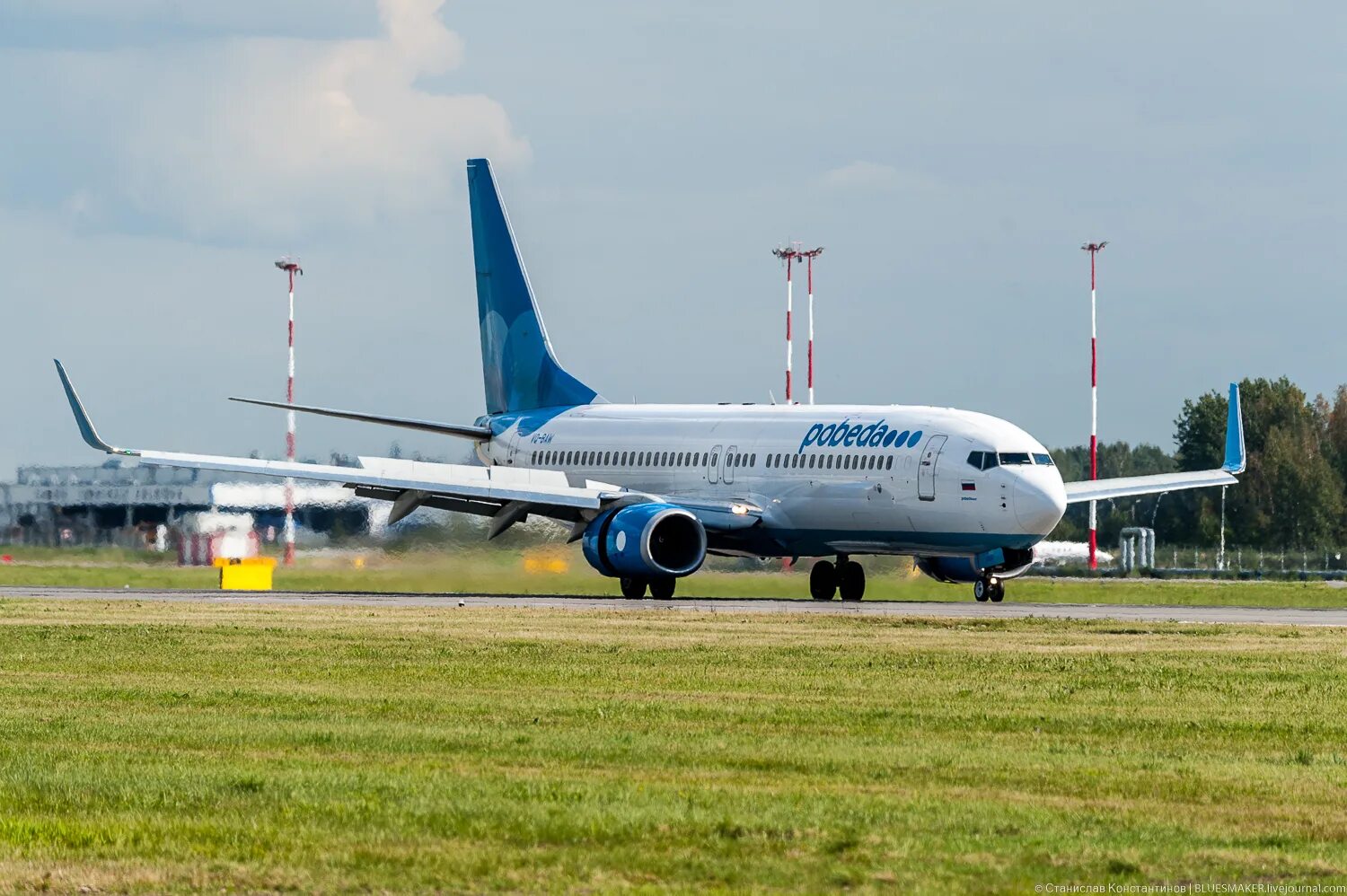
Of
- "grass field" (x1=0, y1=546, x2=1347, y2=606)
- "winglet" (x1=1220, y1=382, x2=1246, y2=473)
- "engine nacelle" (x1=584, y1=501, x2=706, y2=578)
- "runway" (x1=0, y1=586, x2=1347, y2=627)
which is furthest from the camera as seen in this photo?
"winglet" (x1=1220, y1=382, x2=1246, y2=473)

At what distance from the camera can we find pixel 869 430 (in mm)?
43688

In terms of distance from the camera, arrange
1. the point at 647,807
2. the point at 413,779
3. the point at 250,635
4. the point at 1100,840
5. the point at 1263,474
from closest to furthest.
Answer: the point at 1100,840
the point at 647,807
the point at 413,779
the point at 250,635
the point at 1263,474

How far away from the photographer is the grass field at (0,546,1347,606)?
47062mm

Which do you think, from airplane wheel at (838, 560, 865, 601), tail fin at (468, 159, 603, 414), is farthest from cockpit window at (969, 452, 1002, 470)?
tail fin at (468, 159, 603, 414)

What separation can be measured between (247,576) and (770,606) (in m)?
13.4

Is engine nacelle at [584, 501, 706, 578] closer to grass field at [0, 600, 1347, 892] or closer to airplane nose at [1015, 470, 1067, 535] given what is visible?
airplane nose at [1015, 470, 1067, 535]

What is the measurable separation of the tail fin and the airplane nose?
15.6 m

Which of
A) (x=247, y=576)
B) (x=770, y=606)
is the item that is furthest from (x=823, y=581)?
(x=247, y=576)

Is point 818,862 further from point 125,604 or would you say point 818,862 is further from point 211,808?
point 125,604

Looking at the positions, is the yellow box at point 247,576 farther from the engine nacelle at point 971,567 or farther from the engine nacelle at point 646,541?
the engine nacelle at point 971,567

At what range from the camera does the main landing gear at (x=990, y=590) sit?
44059mm

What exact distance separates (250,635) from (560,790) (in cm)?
1646

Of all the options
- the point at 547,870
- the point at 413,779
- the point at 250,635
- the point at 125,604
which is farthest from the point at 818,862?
the point at 125,604

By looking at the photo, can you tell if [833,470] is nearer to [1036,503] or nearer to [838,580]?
[838,580]
